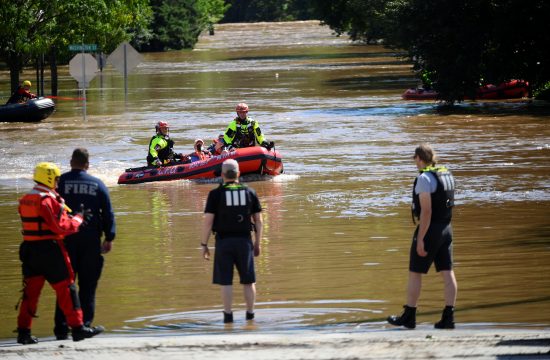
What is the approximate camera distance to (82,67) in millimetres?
42625

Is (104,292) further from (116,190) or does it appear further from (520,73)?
(520,73)

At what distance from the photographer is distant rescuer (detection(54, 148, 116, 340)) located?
11008mm

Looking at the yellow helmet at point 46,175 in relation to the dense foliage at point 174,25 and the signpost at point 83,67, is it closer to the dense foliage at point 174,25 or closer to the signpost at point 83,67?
the signpost at point 83,67

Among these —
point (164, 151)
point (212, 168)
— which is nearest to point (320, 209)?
point (212, 168)

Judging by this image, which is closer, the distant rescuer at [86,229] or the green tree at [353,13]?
the distant rescuer at [86,229]

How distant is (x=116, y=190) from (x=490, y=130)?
1523 centimetres

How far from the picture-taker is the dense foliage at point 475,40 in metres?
44.2

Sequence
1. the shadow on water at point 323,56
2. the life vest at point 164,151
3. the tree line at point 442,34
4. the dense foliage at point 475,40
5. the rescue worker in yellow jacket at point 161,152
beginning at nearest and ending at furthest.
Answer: the rescue worker in yellow jacket at point 161,152, the life vest at point 164,151, the dense foliage at point 475,40, the tree line at point 442,34, the shadow on water at point 323,56

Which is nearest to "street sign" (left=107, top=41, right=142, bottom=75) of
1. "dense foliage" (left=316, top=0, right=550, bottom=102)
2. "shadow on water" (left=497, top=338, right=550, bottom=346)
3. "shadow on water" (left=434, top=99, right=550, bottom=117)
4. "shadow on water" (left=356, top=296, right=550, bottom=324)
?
"dense foliage" (left=316, top=0, right=550, bottom=102)

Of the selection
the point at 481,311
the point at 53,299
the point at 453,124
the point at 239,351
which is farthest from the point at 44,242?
the point at 453,124

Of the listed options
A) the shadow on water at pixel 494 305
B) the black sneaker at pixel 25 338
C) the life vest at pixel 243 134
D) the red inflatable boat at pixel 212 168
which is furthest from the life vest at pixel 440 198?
the life vest at pixel 243 134

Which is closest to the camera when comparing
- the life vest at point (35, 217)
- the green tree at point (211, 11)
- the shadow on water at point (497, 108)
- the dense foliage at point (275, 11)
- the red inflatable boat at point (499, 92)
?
the life vest at point (35, 217)

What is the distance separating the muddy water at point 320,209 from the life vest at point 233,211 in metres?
0.87

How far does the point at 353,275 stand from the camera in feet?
46.7
